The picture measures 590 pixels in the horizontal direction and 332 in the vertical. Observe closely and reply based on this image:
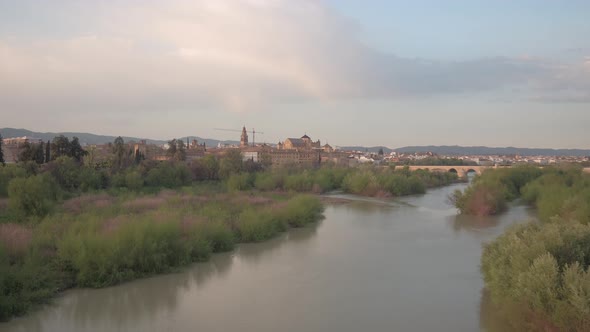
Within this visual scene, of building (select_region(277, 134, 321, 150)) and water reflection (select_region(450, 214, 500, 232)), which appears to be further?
building (select_region(277, 134, 321, 150))

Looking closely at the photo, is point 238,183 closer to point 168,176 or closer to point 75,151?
point 168,176

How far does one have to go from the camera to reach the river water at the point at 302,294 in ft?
26.5

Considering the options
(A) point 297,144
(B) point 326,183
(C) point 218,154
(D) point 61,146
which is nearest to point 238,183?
(B) point 326,183

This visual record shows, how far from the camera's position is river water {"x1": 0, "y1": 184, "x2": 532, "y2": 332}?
318 inches

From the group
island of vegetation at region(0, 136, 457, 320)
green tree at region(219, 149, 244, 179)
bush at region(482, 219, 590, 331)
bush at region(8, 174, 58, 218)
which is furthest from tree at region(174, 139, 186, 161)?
bush at region(482, 219, 590, 331)

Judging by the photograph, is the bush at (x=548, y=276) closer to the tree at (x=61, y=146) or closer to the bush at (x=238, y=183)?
the bush at (x=238, y=183)

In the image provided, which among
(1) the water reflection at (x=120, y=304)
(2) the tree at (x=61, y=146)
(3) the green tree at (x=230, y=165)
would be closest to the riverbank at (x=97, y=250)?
(1) the water reflection at (x=120, y=304)

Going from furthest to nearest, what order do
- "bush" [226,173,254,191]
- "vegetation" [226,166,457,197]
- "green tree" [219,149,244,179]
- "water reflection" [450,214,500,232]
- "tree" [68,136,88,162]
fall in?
"green tree" [219,149,244,179]
"tree" [68,136,88,162]
"vegetation" [226,166,457,197]
"bush" [226,173,254,191]
"water reflection" [450,214,500,232]

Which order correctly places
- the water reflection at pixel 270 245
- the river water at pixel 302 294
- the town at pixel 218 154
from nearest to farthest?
the river water at pixel 302 294 < the water reflection at pixel 270 245 < the town at pixel 218 154

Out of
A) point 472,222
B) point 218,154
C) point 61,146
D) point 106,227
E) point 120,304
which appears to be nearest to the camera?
point 120,304

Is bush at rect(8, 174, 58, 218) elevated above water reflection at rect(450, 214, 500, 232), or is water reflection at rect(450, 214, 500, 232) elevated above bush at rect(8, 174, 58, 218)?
bush at rect(8, 174, 58, 218)

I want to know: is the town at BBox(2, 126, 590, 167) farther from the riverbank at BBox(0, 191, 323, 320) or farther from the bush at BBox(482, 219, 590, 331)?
the bush at BBox(482, 219, 590, 331)

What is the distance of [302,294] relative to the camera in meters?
9.59

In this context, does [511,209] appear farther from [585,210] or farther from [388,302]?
[388,302]
